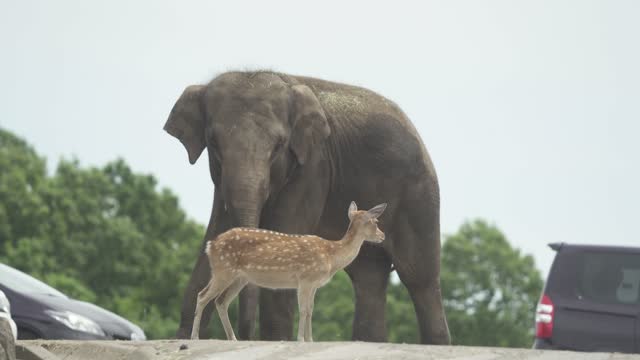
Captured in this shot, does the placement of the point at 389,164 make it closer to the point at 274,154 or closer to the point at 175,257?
the point at 274,154

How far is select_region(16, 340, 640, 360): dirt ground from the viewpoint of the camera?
52.6ft

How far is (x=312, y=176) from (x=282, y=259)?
23.9ft

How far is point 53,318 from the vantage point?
2247 cm

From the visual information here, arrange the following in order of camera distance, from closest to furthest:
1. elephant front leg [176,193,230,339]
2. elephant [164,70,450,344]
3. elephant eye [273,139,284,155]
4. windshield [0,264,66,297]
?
windshield [0,264,66,297] < elephant front leg [176,193,230,339] < elephant [164,70,450,344] < elephant eye [273,139,284,155]

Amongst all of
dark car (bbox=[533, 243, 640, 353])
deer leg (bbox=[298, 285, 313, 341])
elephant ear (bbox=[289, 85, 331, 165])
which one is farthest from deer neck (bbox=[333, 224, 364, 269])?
elephant ear (bbox=[289, 85, 331, 165])

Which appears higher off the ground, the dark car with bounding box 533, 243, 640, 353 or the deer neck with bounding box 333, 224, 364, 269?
the deer neck with bounding box 333, 224, 364, 269

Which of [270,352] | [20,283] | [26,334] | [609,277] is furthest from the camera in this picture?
[20,283]

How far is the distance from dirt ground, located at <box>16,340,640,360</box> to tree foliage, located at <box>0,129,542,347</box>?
48547 mm

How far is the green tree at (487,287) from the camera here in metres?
86.4

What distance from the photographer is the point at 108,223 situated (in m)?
78.1

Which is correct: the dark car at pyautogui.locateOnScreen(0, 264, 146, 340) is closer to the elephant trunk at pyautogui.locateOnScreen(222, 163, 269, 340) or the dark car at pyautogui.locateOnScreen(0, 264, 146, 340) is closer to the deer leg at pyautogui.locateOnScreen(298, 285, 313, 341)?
the elephant trunk at pyautogui.locateOnScreen(222, 163, 269, 340)

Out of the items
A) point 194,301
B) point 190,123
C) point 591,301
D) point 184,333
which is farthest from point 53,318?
point 591,301

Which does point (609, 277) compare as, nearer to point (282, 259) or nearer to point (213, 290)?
point (282, 259)

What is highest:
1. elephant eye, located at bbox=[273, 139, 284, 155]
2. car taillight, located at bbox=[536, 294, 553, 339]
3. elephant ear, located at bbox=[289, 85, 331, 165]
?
elephant ear, located at bbox=[289, 85, 331, 165]
